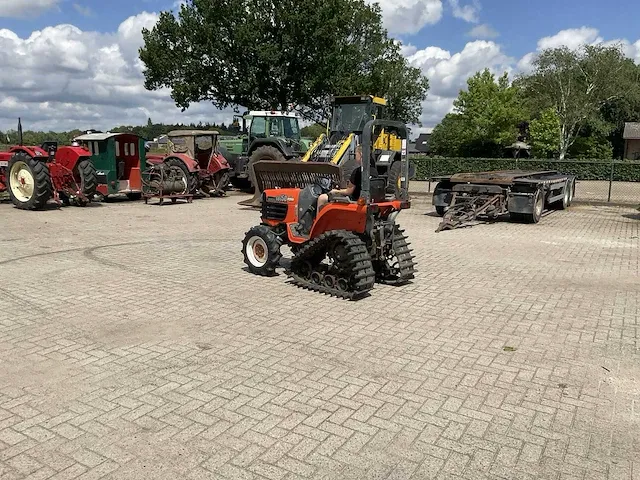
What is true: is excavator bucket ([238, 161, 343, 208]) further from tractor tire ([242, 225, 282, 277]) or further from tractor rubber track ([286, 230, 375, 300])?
tractor rubber track ([286, 230, 375, 300])

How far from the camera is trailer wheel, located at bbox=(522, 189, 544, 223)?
44.2ft

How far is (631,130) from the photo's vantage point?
44.8 metres

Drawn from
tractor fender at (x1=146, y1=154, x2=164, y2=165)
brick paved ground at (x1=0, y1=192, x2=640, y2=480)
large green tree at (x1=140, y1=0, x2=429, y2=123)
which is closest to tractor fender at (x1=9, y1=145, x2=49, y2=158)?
tractor fender at (x1=146, y1=154, x2=164, y2=165)

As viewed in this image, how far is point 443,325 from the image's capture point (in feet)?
18.4

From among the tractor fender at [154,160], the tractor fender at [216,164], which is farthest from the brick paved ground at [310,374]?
the tractor fender at [216,164]

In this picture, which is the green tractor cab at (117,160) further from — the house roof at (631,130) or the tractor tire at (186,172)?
the house roof at (631,130)

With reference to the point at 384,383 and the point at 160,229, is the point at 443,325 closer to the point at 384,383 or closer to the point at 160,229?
the point at 384,383

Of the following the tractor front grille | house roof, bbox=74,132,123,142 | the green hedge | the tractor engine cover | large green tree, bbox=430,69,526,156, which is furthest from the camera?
large green tree, bbox=430,69,526,156

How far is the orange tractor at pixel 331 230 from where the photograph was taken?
6.42 m

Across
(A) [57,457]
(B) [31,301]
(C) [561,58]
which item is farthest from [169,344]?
(C) [561,58]

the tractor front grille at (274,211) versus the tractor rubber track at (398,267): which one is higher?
the tractor front grille at (274,211)

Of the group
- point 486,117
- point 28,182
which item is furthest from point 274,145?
point 486,117

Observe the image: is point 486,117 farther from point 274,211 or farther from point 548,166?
point 274,211

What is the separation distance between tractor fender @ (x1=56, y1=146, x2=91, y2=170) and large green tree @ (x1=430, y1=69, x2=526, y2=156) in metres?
31.9
